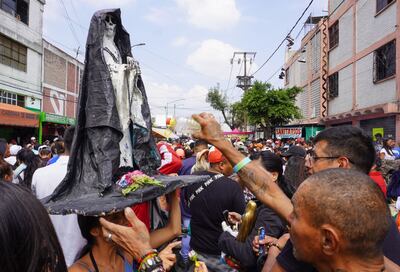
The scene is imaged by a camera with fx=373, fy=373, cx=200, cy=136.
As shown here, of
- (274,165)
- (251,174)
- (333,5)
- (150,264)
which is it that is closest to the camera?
(150,264)

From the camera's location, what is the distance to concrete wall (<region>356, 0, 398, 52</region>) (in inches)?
661

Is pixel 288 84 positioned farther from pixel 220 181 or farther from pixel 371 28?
pixel 220 181

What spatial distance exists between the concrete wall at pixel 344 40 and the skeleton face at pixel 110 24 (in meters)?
21.6

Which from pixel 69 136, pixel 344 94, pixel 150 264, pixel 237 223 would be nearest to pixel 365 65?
pixel 344 94

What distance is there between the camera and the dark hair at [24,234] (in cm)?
103

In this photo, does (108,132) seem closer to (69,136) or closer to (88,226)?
(88,226)

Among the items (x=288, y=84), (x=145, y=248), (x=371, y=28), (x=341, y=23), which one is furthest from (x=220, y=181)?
(x=288, y=84)

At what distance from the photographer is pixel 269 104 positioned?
27.2m

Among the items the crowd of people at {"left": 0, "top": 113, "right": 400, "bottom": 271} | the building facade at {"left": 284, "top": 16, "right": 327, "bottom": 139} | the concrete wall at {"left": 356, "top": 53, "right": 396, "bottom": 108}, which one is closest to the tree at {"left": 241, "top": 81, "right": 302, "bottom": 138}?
the building facade at {"left": 284, "top": 16, "right": 327, "bottom": 139}

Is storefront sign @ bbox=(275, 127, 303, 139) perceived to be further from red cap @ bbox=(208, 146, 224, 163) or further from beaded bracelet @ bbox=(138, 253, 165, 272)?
beaded bracelet @ bbox=(138, 253, 165, 272)

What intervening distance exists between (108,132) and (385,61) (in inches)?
720

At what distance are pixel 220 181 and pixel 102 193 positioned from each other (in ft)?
6.48

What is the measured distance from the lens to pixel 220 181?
4.00 meters

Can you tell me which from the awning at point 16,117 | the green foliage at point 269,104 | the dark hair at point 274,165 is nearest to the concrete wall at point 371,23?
the green foliage at point 269,104
